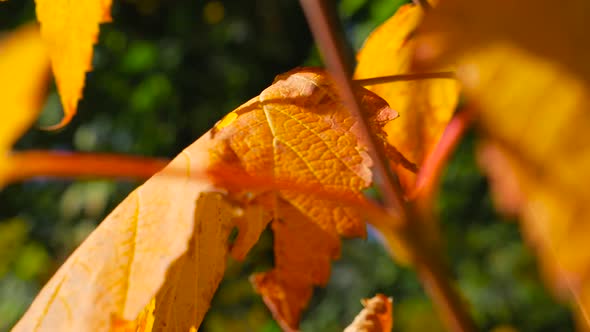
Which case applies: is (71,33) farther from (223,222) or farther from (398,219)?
(398,219)

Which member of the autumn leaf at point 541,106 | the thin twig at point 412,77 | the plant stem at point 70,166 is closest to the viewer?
the autumn leaf at point 541,106

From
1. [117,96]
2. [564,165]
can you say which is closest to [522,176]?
[564,165]

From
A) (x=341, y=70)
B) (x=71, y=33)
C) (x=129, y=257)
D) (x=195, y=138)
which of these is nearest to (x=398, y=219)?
(x=341, y=70)

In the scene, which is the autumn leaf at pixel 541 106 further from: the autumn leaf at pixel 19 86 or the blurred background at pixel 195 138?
the blurred background at pixel 195 138

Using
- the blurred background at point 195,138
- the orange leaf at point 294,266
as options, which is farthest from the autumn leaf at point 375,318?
the blurred background at point 195,138

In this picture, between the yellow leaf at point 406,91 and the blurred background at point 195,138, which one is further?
the blurred background at point 195,138

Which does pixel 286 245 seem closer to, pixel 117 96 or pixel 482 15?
pixel 482 15

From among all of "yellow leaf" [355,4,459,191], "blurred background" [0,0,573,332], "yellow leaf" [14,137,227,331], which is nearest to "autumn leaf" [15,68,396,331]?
"yellow leaf" [14,137,227,331]
